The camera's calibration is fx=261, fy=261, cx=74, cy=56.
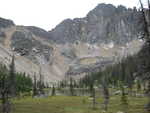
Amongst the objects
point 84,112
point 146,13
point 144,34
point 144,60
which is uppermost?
point 146,13

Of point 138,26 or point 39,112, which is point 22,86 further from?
point 138,26

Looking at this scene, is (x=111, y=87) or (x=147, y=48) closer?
(x=147, y=48)

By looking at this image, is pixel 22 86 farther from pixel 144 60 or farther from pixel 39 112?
pixel 144 60

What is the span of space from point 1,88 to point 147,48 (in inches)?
1183

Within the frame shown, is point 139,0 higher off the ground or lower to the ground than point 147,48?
higher

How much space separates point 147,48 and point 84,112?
36740 mm

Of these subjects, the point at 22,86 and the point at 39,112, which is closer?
the point at 39,112

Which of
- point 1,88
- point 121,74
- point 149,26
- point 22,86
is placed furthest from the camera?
point 121,74

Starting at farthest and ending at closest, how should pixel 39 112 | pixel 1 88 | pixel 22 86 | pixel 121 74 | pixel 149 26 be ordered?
pixel 121 74
pixel 22 86
pixel 39 112
pixel 1 88
pixel 149 26

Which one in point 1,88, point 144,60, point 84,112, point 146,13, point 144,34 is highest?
point 146,13

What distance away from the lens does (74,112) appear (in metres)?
59.7

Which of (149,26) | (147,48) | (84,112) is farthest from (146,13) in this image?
(84,112)

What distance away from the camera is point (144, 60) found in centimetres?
2638

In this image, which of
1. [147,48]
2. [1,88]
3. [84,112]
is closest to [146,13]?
[147,48]
